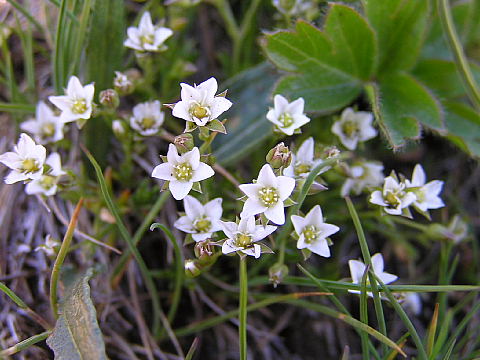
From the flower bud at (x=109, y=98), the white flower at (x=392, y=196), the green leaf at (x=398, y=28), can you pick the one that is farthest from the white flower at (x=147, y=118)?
the green leaf at (x=398, y=28)

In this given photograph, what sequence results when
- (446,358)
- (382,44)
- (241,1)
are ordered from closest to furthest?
(446,358) < (382,44) < (241,1)

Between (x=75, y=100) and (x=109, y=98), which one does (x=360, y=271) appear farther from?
(x=75, y=100)

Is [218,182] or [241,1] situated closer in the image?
[218,182]

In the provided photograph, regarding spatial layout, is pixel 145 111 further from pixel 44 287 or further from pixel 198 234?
pixel 44 287

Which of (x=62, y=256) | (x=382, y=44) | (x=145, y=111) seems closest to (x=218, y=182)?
(x=145, y=111)

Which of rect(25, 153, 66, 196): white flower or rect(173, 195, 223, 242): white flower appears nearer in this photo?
rect(173, 195, 223, 242): white flower

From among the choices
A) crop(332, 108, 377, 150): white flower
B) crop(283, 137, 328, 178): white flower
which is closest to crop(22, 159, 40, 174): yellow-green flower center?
crop(283, 137, 328, 178): white flower

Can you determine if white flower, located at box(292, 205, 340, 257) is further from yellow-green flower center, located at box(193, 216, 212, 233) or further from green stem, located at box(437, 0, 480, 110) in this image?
green stem, located at box(437, 0, 480, 110)
